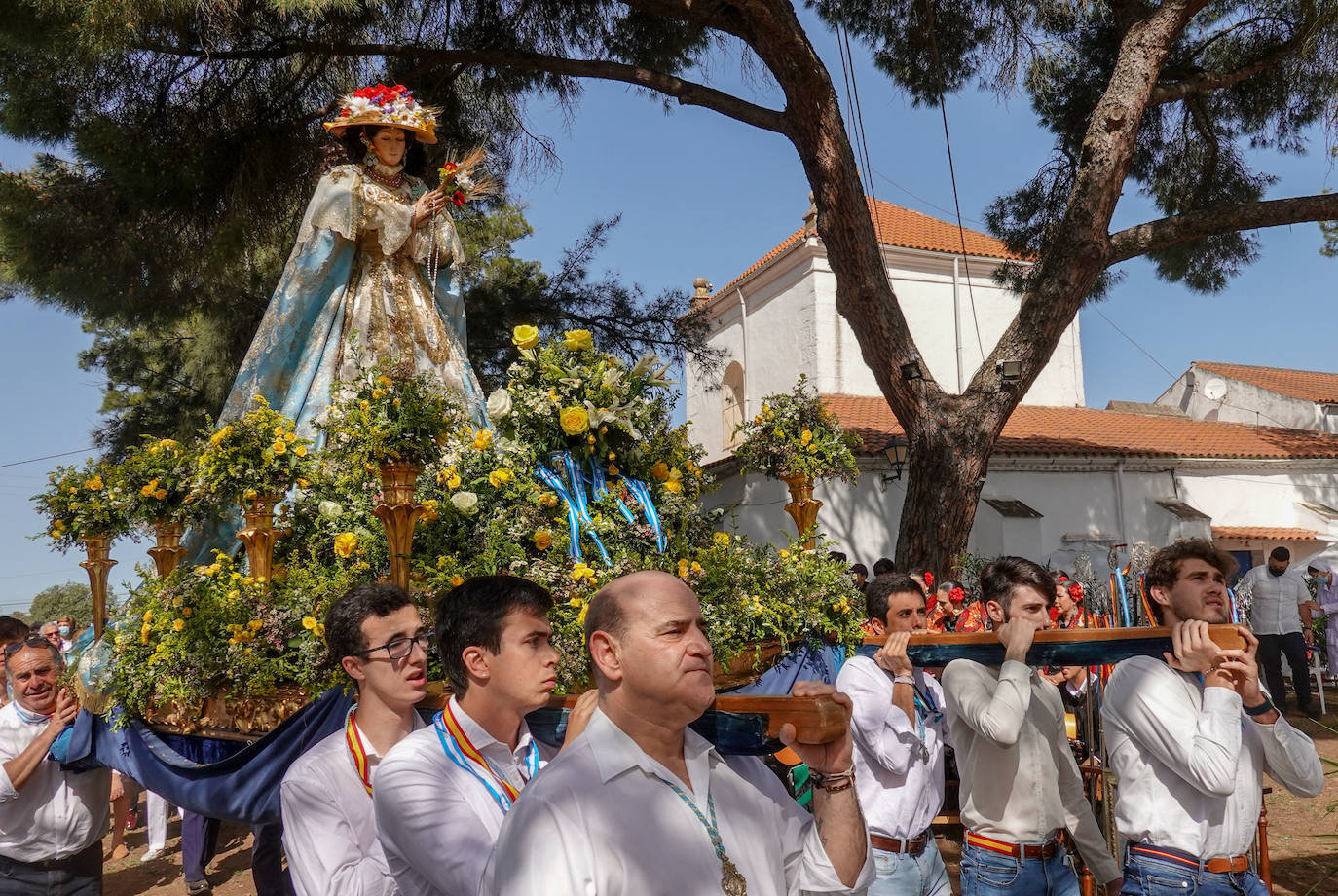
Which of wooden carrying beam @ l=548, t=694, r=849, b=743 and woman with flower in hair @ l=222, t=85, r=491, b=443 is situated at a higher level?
woman with flower in hair @ l=222, t=85, r=491, b=443

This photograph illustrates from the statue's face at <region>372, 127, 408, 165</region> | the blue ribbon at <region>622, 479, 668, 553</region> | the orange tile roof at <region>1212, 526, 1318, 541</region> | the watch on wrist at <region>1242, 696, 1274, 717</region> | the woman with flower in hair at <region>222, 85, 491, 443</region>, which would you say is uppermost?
the statue's face at <region>372, 127, 408, 165</region>

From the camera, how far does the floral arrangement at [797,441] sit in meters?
5.12

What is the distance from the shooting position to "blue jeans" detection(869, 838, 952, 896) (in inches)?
142

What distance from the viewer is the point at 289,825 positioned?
2.79 metres

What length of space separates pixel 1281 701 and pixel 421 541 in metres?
9.74

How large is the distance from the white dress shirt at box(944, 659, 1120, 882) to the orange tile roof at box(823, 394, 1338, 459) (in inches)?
596

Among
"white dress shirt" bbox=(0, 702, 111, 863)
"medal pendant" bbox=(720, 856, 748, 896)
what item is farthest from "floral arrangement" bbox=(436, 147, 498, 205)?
"medal pendant" bbox=(720, 856, 748, 896)

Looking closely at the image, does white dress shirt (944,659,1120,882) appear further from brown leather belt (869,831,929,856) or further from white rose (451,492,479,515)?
white rose (451,492,479,515)

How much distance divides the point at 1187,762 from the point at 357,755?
2.22 metres

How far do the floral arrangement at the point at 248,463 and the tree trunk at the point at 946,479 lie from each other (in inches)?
222

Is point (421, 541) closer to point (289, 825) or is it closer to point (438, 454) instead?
point (438, 454)

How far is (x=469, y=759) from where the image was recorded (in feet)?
8.11

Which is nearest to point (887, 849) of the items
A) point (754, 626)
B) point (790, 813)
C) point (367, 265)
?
point (754, 626)

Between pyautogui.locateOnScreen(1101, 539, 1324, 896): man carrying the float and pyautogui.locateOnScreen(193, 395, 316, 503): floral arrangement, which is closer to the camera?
pyautogui.locateOnScreen(1101, 539, 1324, 896): man carrying the float
